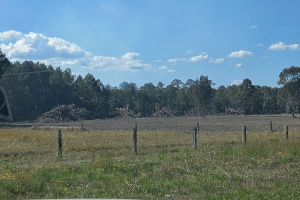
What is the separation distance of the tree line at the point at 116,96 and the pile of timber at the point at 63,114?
16.3 feet

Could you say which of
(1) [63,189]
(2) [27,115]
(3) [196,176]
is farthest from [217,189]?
(2) [27,115]

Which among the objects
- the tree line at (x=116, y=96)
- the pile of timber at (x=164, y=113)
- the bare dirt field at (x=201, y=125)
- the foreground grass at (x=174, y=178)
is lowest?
the bare dirt field at (x=201, y=125)

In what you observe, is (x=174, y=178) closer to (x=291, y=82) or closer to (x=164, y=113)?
(x=291, y=82)

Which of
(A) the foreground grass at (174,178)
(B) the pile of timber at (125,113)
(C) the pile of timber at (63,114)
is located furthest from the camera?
(B) the pile of timber at (125,113)

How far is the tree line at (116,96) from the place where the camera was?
78.6m

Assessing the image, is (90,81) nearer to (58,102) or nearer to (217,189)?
(58,102)

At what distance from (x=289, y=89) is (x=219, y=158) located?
241 ft

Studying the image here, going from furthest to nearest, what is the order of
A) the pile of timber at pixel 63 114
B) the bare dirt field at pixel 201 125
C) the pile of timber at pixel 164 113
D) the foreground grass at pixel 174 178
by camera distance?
1. the pile of timber at pixel 164 113
2. the pile of timber at pixel 63 114
3. the bare dirt field at pixel 201 125
4. the foreground grass at pixel 174 178

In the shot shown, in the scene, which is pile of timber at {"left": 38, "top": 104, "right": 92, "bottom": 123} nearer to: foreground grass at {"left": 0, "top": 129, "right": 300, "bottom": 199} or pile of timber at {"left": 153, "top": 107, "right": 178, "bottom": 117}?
pile of timber at {"left": 153, "top": 107, "right": 178, "bottom": 117}

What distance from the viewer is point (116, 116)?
94875 mm

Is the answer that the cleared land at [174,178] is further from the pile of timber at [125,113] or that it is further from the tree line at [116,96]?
the pile of timber at [125,113]

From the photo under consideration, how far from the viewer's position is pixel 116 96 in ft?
361

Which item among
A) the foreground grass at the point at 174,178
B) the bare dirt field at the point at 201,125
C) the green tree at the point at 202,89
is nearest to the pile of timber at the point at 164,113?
the green tree at the point at 202,89

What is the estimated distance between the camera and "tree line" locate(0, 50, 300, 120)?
78.6 m
